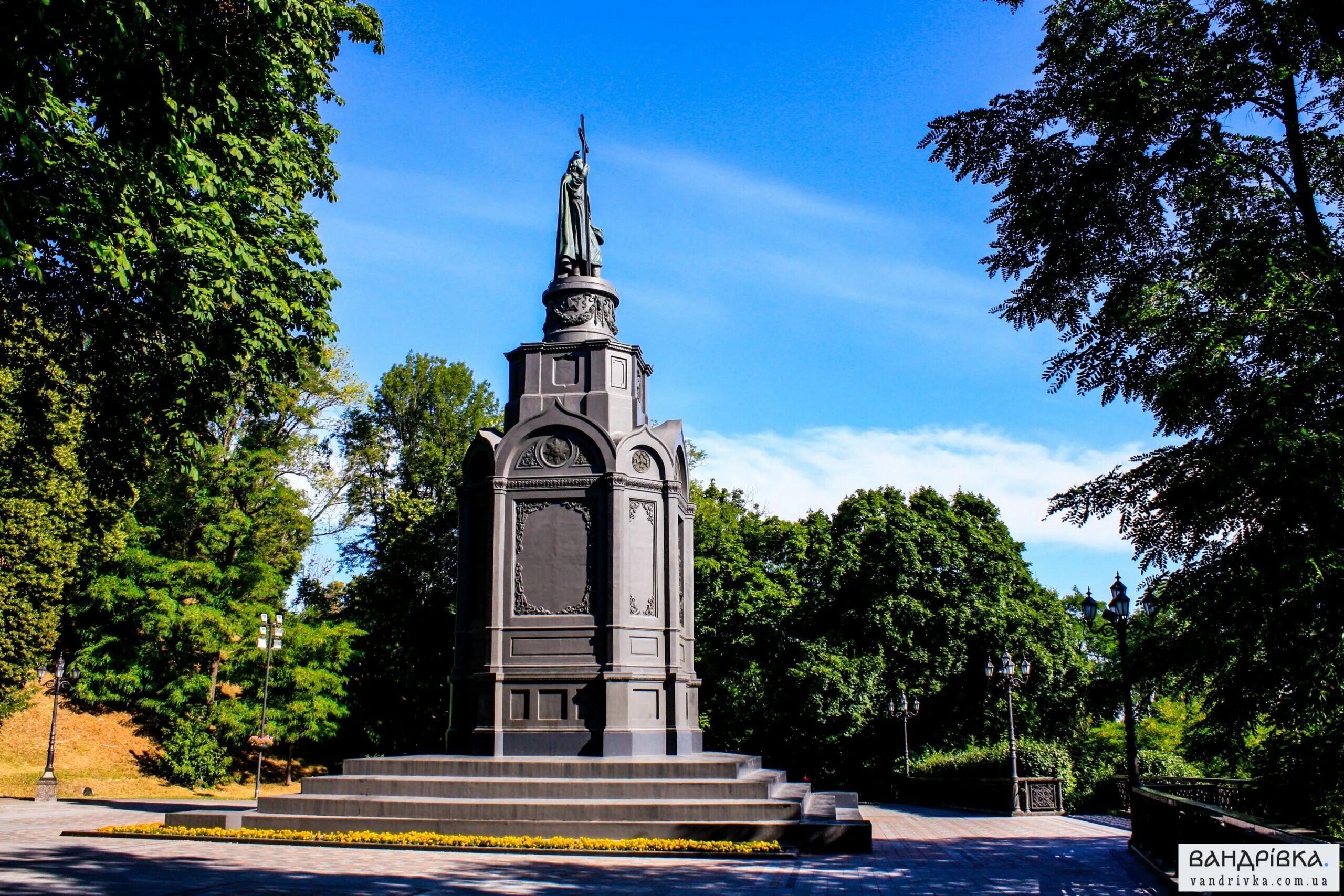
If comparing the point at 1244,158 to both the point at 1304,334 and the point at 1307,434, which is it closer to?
the point at 1304,334

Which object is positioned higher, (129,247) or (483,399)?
(483,399)

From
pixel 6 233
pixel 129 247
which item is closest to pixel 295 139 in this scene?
pixel 129 247

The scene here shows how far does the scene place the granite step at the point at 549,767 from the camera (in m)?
14.4

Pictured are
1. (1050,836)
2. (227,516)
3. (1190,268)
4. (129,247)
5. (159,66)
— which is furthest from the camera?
(227,516)

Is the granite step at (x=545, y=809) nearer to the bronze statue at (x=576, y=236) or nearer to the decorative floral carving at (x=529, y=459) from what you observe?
the decorative floral carving at (x=529, y=459)

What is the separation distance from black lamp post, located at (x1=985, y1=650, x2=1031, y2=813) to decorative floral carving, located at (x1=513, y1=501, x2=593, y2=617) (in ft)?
34.4

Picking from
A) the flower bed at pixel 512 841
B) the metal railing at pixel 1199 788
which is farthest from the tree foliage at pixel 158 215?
the metal railing at pixel 1199 788

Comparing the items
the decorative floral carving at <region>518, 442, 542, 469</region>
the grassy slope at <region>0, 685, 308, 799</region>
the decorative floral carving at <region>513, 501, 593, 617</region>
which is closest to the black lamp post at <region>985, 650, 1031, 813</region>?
the decorative floral carving at <region>513, 501, 593, 617</region>

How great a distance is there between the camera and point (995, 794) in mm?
22719

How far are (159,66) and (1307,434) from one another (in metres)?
8.02

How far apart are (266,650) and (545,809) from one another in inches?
743

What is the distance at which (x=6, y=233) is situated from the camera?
593cm

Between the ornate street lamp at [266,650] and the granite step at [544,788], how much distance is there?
1266 cm

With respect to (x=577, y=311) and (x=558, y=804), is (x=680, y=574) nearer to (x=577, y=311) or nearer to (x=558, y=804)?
(x=577, y=311)
